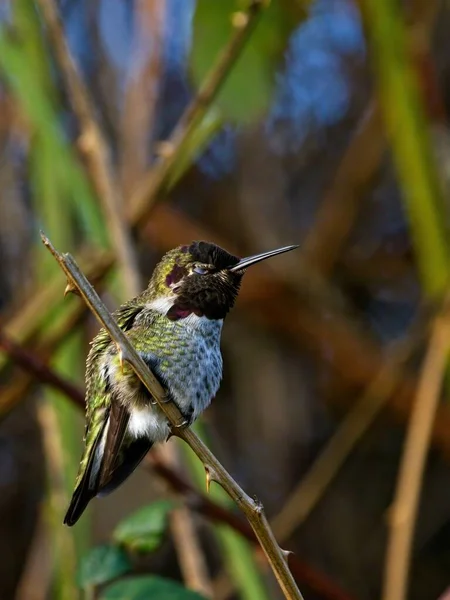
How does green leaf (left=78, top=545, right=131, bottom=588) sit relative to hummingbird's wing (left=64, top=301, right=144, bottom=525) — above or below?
below

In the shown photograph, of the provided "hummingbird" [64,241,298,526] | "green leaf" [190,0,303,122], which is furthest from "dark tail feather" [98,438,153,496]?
"green leaf" [190,0,303,122]

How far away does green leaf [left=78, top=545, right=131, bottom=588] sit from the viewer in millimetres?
1297

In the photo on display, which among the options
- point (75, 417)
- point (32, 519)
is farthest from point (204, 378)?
point (32, 519)

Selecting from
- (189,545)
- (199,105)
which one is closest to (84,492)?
(189,545)

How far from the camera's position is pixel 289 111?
3.63 metres

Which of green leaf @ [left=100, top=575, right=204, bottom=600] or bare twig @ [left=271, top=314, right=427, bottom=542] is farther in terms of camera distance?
bare twig @ [left=271, top=314, right=427, bottom=542]

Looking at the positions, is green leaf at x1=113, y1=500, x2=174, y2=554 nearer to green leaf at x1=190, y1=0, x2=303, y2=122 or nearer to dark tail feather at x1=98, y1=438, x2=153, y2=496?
dark tail feather at x1=98, y1=438, x2=153, y2=496

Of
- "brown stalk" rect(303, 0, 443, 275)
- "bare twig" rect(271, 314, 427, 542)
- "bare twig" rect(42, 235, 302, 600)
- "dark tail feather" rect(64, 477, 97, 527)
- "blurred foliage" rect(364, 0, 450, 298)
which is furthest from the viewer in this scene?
"brown stalk" rect(303, 0, 443, 275)

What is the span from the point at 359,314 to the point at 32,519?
5.23 ft

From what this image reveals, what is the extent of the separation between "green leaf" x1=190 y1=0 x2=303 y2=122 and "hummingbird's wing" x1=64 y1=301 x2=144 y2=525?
613 mm

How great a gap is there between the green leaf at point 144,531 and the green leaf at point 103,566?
0.9 inches

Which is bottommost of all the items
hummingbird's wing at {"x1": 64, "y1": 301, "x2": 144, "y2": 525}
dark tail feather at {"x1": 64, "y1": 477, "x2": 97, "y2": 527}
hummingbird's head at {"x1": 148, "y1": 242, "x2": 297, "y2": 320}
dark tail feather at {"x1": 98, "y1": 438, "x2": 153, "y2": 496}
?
dark tail feather at {"x1": 98, "y1": 438, "x2": 153, "y2": 496}

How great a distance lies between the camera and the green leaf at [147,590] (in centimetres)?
123

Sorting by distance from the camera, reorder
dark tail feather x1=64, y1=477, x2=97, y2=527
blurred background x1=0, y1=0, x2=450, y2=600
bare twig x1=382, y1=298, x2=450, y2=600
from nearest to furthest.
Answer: dark tail feather x1=64, y1=477, x2=97, y2=527 → bare twig x1=382, y1=298, x2=450, y2=600 → blurred background x1=0, y1=0, x2=450, y2=600
